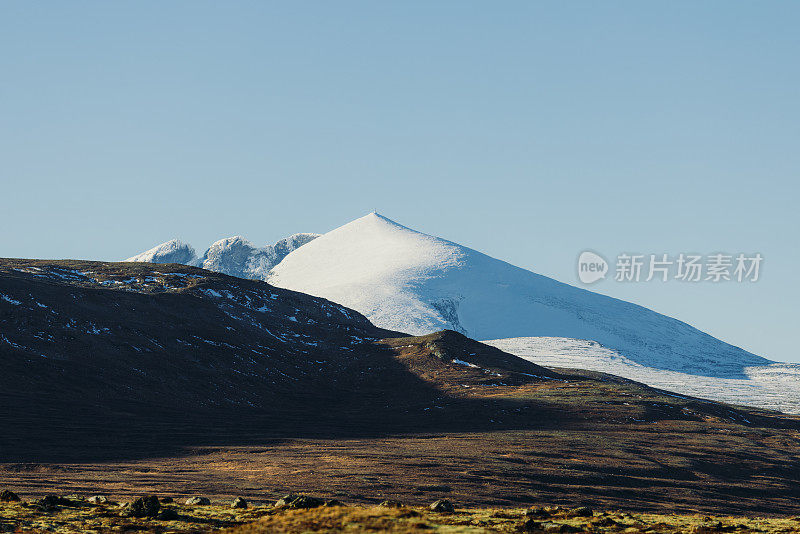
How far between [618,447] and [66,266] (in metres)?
134

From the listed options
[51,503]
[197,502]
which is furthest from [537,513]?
[51,503]

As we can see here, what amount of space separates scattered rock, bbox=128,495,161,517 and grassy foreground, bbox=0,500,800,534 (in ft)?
0.98

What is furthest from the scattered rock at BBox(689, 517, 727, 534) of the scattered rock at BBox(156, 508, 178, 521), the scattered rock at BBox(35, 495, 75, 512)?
the scattered rock at BBox(35, 495, 75, 512)

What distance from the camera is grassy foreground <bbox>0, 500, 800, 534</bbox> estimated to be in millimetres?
28906

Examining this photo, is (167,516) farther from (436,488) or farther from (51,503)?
(436,488)

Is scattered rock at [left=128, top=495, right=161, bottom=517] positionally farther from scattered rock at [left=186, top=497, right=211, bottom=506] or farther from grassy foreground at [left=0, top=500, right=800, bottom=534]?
scattered rock at [left=186, top=497, right=211, bottom=506]

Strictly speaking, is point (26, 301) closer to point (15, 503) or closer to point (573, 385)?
point (573, 385)

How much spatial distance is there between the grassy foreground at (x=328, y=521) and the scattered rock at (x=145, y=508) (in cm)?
30

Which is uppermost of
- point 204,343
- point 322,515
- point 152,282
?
point 152,282

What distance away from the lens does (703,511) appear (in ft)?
230

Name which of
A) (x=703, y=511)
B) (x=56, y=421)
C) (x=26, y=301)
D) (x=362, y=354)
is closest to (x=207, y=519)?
(x=703, y=511)

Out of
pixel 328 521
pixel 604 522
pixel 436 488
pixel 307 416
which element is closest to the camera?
pixel 328 521

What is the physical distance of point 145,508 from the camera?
38.9 meters

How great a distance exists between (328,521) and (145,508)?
13.5 metres
